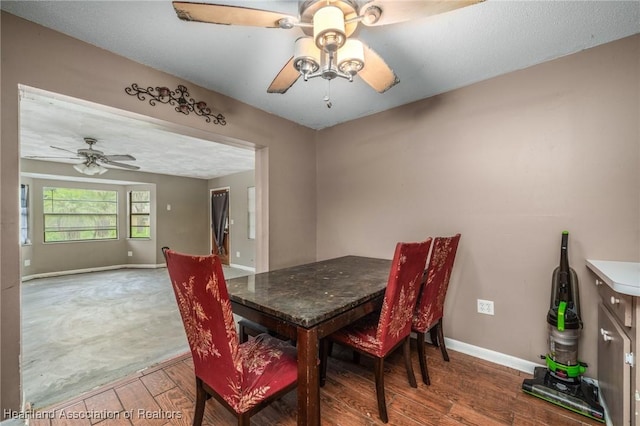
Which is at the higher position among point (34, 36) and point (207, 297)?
point (34, 36)

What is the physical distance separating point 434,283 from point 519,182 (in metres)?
1.02

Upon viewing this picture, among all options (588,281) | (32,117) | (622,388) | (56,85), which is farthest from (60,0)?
(588,281)

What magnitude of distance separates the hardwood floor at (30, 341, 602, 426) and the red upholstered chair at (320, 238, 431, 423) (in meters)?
0.20

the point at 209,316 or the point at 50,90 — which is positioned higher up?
the point at 50,90

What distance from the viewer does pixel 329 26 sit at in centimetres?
105

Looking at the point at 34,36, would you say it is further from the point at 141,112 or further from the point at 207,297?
the point at 207,297

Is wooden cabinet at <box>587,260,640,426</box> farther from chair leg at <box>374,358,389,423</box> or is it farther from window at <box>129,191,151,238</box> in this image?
window at <box>129,191,151,238</box>

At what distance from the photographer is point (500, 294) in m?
2.03

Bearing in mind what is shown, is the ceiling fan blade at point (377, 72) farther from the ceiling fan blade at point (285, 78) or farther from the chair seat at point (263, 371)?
the chair seat at point (263, 371)

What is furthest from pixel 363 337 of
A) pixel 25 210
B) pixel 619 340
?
pixel 25 210

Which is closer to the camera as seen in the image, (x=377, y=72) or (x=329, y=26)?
(x=329, y=26)

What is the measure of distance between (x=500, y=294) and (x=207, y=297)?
2.13m

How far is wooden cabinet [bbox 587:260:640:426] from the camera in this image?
109 cm

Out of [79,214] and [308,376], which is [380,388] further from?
[79,214]
